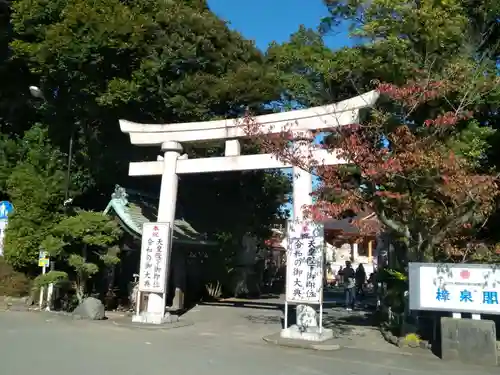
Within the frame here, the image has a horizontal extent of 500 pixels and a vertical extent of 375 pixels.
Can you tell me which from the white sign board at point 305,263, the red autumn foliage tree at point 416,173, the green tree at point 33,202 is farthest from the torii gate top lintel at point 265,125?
the green tree at point 33,202

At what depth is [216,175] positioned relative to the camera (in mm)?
21062

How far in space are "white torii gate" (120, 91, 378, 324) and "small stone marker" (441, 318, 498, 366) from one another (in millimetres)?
4553

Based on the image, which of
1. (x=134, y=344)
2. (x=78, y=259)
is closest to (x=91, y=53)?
(x=78, y=259)

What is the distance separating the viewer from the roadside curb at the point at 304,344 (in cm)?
1137

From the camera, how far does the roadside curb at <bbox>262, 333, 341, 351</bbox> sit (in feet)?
37.3

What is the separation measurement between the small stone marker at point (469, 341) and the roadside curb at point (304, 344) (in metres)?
2.40

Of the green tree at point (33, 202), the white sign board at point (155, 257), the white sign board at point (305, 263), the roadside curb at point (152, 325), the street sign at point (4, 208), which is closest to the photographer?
the white sign board at point (305, 263)

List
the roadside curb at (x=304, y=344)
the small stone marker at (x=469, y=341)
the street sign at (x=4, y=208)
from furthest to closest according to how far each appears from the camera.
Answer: the street sign at (x=4, y=208) → the roadside curb at (x=304, y=344) → the small stone marker at (x=469, y=341)

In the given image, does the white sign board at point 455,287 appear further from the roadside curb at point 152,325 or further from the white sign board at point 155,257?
the white sign board at point 155,257

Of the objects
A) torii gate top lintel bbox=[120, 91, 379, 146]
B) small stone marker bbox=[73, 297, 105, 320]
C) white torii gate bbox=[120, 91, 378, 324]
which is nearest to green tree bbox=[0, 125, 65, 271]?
small stone marker bbox=[73, 297, 105, 320]

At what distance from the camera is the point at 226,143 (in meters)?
15.0

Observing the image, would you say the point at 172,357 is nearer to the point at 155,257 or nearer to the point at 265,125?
the point at 155,257

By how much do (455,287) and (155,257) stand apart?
322 inches

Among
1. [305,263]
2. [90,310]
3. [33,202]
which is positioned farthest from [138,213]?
[305,263]
